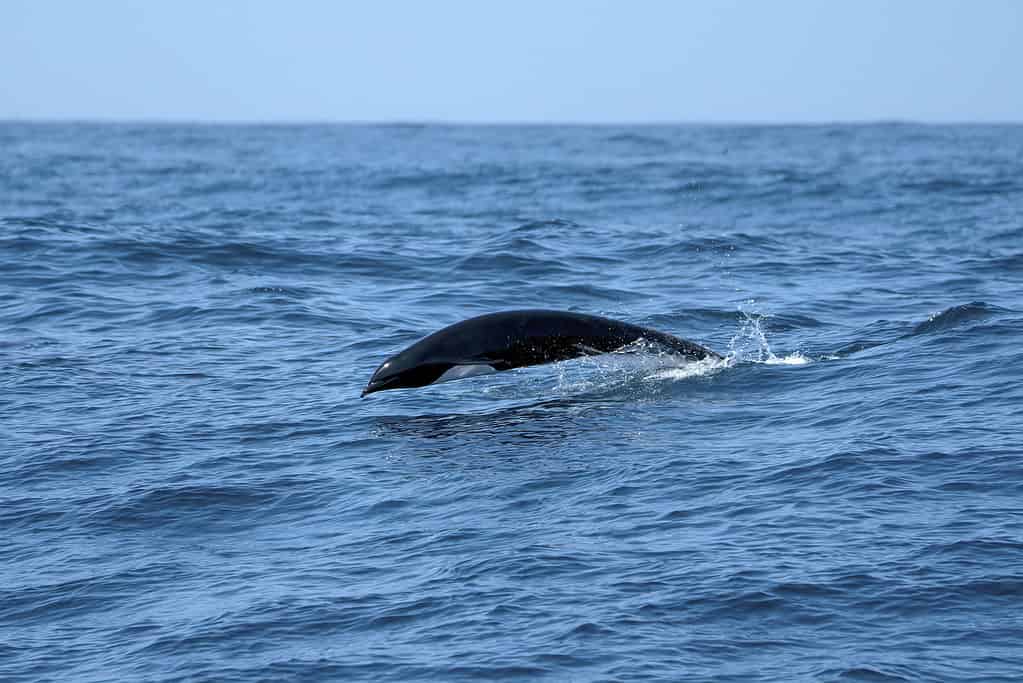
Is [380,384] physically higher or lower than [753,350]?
higher

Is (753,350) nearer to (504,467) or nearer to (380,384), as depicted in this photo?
(380,384)

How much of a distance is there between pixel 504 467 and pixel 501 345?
1709 mm

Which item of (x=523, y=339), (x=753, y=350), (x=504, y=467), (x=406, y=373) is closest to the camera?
(x=504, y=467)

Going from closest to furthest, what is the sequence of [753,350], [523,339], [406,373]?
1. [406,373]
2. [523,339]
3. [753,350]

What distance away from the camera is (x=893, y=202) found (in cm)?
4025

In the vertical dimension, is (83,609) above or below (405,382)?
below

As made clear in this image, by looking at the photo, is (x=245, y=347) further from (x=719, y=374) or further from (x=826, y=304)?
(x=826, y=304)

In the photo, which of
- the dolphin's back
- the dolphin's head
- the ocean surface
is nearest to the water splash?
the ocean surface

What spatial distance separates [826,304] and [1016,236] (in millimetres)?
11842

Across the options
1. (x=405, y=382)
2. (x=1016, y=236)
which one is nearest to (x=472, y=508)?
(x=405, y=382)

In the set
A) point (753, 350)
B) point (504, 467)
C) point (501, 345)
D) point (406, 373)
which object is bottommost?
point (504, 467)

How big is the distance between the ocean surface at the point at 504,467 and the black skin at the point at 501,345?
0.67 metres

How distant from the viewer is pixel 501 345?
14.2 meters

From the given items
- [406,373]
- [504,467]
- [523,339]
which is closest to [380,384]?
[406,373]
